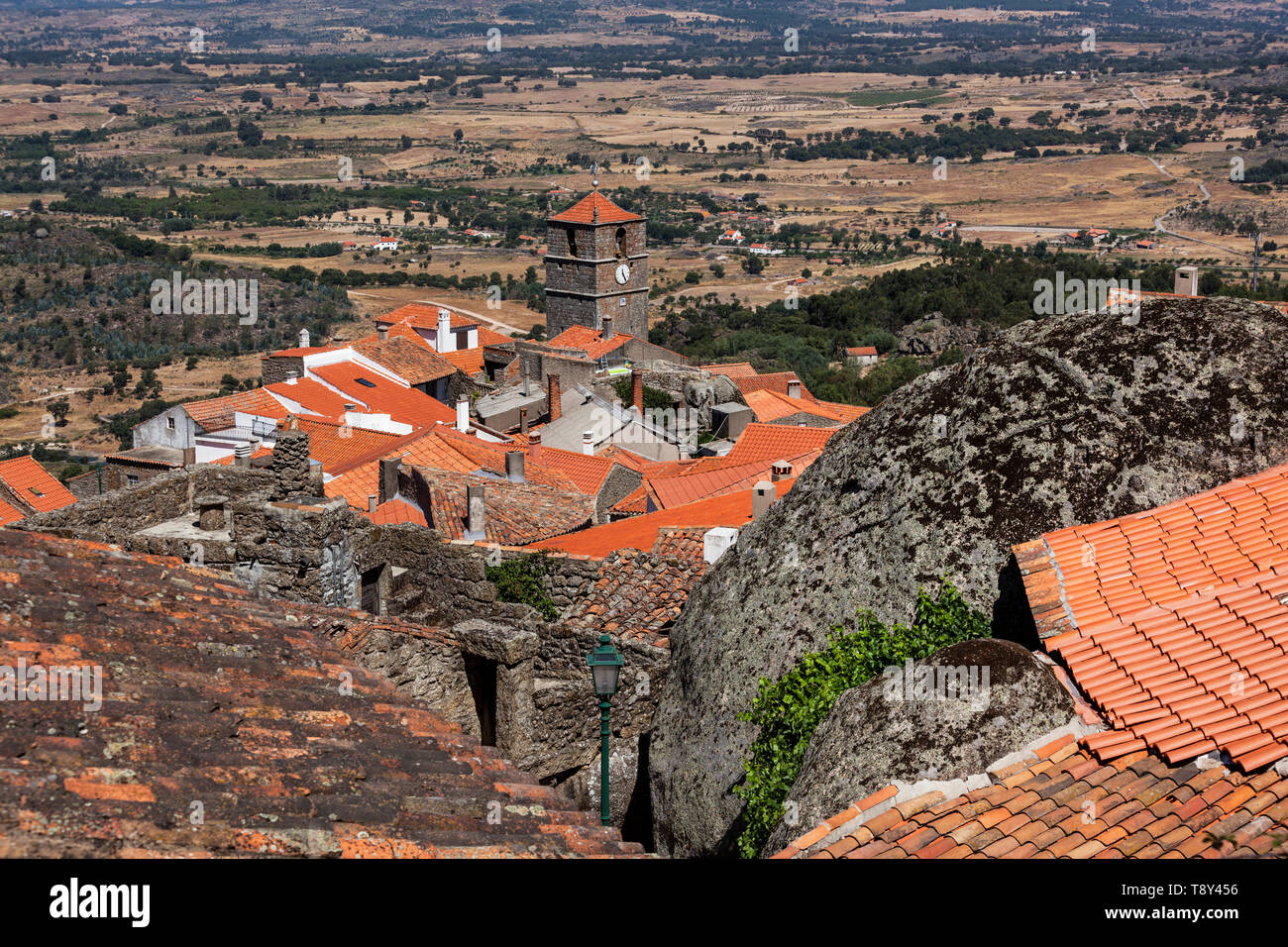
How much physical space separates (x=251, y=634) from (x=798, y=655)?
3.23 metres

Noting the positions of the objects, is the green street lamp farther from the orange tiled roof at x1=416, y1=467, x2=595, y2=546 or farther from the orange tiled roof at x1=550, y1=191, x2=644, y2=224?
the orange tiled roof at x1=550, y1=191, x2=644, y2=224

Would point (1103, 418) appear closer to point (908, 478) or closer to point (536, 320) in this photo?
point (908, 478)

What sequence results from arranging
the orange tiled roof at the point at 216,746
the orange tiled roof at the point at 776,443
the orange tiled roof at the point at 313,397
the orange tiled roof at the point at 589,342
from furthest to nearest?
the orange tiled roof at the point at 589,342 < the orange tiled roof at the point at 313,397 < the orange tiled roof at the point at 776,443 < the orange tiled roof at the point at 216,746

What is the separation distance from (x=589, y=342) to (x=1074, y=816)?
42016 mm

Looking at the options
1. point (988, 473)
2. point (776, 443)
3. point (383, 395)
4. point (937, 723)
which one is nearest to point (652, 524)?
point (988, 473)

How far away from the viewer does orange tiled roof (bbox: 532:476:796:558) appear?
15.0 meters

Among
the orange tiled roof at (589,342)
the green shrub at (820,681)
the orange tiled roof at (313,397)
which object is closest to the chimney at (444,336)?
the orange tiled roof at (589,342)

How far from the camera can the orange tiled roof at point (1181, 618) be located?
20.3 ft

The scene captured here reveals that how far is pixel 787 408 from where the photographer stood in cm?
3481

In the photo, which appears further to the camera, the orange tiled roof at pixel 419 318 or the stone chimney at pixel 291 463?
the orange tiled roof at pixel 419 318

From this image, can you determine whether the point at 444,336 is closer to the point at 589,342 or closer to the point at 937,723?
the point at 589,342

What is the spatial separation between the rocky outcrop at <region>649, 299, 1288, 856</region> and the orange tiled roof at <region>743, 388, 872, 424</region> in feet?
76.3

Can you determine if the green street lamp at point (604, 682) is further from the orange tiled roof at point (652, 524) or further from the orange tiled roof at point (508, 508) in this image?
the orange tiled roof at point (508, 508)

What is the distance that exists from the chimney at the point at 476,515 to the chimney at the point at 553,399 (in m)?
14.9
